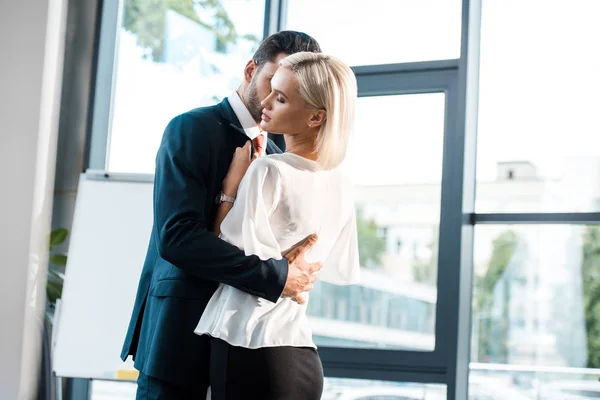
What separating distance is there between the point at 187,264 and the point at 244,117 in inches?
18.4

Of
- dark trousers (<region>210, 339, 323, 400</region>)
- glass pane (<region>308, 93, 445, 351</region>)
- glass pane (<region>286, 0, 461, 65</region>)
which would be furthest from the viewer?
glass pane (<region>286, 0, 461, 65</region>)

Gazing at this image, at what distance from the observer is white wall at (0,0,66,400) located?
3551 mm

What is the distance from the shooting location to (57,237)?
3.75m

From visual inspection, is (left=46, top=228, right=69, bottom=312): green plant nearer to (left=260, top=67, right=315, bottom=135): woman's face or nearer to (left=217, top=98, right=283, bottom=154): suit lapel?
(left=217, top=98, right=283, bottom=154): suit lapel

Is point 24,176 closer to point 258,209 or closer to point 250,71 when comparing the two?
point 250,71

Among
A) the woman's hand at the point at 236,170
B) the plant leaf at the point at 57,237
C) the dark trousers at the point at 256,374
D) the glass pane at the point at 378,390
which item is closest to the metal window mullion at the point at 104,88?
the plant leaf at the point at 57,237

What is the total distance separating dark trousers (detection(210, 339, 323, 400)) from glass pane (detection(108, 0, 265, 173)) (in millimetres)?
2511

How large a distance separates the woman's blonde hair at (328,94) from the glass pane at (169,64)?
7.55ft

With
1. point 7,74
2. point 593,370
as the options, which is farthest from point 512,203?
point 7,74

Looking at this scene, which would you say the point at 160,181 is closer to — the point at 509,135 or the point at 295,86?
the point at 295,86

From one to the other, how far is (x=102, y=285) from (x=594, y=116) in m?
2.21

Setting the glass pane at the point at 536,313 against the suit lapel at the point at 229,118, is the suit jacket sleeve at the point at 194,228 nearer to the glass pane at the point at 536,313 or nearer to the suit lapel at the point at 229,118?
the suit lapel at the point at 229,118

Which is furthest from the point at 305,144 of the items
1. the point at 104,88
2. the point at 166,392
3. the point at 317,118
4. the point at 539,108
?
the point at 104,88

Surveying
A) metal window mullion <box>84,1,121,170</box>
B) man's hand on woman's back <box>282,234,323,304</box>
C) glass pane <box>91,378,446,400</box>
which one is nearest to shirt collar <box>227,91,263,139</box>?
man's hand on woman's back <box>282,234,323,304</box>
